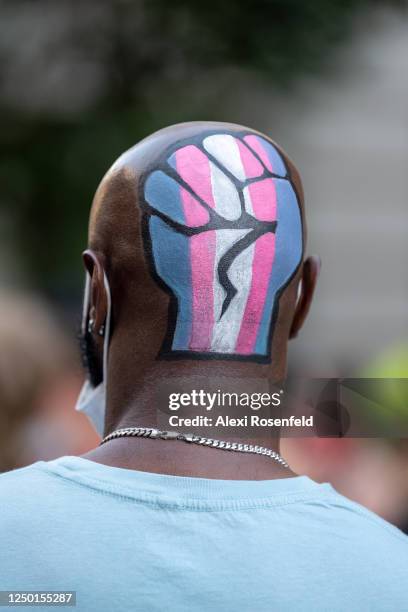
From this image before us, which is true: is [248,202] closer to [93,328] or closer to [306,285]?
[306,285]

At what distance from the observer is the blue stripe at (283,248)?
200cm

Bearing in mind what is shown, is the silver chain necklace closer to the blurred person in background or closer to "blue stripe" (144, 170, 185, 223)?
"blue stripe" (144, 170, 185, 223)

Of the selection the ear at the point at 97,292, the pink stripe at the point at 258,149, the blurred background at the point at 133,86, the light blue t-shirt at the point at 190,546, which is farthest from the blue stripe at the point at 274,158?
the blurred background at the point at 133,86

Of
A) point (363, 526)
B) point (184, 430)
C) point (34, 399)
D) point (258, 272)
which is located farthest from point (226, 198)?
point (34, 399)

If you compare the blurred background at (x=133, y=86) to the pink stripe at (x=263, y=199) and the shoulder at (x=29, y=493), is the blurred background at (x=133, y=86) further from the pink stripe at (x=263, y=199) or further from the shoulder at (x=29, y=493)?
the shoulder at (x=29, y=493)

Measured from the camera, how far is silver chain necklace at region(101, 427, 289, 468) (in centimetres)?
176

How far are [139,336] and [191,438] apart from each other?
0.90ft

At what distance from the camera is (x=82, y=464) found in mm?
1693

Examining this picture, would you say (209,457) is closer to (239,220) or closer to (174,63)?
(239,220)

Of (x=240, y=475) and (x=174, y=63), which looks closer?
(x=240, y=475)

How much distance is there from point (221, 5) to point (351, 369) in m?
2.81

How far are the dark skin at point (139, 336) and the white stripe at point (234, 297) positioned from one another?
0.05 meters

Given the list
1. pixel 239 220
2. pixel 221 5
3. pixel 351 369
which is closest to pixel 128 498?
pixel 239 220

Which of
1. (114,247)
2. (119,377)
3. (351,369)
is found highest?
(114,247)
